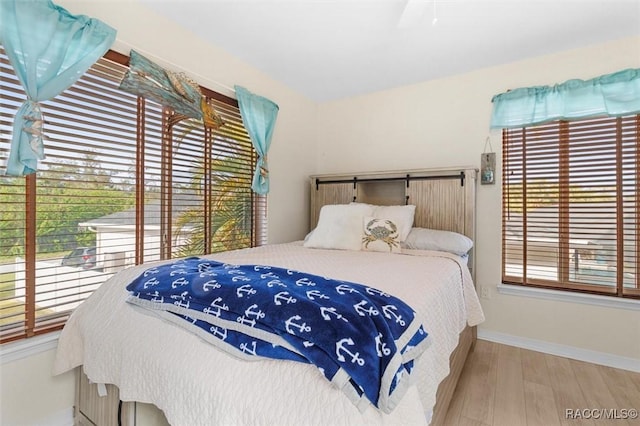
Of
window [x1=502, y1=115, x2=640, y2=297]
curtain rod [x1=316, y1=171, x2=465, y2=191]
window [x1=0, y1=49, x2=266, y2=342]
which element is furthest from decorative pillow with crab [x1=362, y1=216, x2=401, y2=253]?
window [x1=0, y1=49, x2=266, y2=342]

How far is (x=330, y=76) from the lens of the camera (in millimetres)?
2801

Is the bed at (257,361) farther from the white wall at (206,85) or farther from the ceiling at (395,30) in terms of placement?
the ceiling at (395,30)

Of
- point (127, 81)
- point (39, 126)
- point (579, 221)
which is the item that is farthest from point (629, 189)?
point (39, 126)

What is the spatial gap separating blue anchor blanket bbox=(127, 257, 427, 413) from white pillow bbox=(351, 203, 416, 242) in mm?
1434

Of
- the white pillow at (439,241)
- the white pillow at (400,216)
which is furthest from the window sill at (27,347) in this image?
the white pillow at (439,241)

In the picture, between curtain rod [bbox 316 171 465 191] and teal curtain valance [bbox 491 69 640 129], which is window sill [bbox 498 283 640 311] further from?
teal curtain valance [bbox 491 69 640 129]

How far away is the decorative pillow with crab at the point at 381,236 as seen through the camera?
2193 mm

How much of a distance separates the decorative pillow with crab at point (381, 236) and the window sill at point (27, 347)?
1892 millimetres

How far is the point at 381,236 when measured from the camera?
7.32 feet

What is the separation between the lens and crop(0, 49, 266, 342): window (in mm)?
1396

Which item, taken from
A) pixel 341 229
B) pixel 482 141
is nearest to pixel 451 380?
pixel 341 229

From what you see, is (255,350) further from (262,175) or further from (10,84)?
(262,175)

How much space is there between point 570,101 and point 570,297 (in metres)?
1.53

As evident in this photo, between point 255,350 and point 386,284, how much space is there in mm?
634
